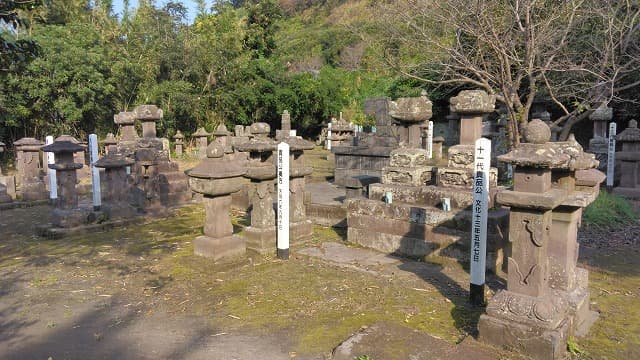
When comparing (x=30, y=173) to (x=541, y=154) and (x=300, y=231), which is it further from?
(x=541, y=154)

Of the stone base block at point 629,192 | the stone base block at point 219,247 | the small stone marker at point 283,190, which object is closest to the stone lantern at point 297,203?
the small stone marker at point 283,190

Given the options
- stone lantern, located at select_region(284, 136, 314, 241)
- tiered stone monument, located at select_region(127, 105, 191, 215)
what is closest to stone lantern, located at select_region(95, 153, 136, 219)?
tiered stone monument, located at select_region(127, 105, 191, 215)

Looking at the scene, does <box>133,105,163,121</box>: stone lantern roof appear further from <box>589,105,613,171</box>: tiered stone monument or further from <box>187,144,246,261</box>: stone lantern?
<box>589,105,613,171</box>: tiered stone monument

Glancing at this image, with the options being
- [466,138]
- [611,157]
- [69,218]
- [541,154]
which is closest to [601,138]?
[611,157]

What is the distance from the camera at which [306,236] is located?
827 centimetres

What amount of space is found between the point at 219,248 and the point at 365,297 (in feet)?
7.61

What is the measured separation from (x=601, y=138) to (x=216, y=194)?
1119 cm

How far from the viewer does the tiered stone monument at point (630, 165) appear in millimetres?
11281

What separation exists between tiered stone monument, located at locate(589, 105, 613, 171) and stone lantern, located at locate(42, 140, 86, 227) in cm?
1238

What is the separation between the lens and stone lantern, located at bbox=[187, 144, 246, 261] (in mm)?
6648

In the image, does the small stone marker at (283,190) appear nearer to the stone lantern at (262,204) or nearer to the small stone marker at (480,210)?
the stone lantern at (262,204)

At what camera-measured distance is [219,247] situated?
22.0 feet

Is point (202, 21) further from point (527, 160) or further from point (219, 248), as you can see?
point (527, 160)

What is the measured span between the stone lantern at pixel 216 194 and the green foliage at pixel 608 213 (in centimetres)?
640
